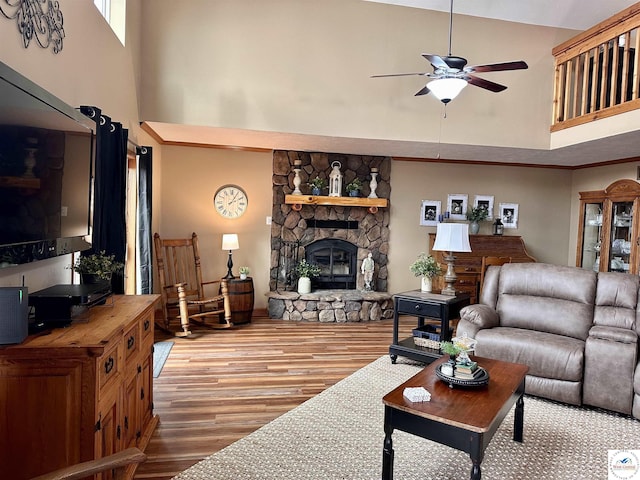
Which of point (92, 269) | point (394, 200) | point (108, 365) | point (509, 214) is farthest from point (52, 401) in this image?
point (509, 214)

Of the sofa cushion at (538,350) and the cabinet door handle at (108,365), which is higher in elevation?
the cabinet door handle at (108,365)

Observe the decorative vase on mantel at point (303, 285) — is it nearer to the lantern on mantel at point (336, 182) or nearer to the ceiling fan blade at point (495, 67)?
the lantern on mantel at point (336, 182)

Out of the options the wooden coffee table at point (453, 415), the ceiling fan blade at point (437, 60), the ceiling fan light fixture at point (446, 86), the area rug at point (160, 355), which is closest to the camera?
the wooden coffee table at point (453, 415)

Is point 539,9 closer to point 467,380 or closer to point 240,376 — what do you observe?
point 467,380

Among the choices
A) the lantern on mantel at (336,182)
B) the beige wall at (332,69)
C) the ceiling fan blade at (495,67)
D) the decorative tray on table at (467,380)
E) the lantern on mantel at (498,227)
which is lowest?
the decorative tray on table at (467,380)

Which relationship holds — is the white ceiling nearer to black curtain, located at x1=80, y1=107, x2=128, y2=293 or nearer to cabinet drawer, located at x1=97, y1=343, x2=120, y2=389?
black curtain, located at x1=80, y1=107, x2=128, y2=293

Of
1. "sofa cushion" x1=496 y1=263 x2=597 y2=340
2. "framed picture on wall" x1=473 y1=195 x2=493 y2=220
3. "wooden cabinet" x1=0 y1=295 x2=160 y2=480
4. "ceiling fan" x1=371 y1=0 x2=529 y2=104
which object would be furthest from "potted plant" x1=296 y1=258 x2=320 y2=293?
"wooden cabinet" x1=0 y1=295 x2=160 y2=480

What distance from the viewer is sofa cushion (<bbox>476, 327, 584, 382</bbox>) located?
120 inches

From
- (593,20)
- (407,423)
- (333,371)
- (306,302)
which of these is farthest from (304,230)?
(593,20)

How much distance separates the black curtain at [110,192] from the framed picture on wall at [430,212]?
4.53 meters

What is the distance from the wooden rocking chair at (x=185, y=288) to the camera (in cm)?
495

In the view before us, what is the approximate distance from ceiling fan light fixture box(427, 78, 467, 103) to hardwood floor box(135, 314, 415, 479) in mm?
2543

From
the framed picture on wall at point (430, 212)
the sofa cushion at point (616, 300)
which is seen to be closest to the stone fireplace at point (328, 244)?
the framed picture on wall at point (430, 212)

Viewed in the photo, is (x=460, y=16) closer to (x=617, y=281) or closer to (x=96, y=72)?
(x=617, y=281)
